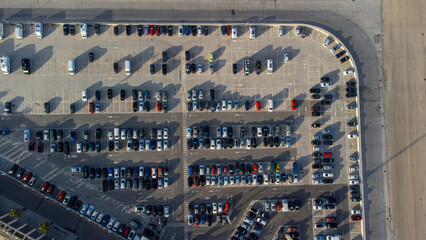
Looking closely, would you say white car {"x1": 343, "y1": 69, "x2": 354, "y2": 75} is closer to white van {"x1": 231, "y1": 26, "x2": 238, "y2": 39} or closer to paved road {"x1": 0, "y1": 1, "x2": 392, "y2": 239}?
paved road {"x1": 0, "y1": 1, "x2": 392, "y2": 239}

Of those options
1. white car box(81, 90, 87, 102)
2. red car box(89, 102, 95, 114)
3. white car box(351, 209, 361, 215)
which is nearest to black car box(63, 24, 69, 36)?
white car box(81, 90, 87, 102)

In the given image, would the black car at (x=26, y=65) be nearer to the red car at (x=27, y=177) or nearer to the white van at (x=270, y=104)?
the red car at (x=27, y=177)

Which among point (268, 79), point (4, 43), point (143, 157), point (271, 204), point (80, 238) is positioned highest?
point (4, 43)

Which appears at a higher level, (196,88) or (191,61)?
(191,61)

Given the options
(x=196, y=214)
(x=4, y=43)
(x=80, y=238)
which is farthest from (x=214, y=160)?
(x=4, y=43)

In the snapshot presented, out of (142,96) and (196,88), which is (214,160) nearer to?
(196,88)
